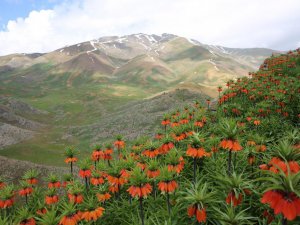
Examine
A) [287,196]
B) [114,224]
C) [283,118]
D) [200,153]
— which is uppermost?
[287,196]

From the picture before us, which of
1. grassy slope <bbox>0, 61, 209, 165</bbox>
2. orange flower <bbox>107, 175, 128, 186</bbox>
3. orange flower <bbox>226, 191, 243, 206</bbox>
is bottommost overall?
grassy slope <bbox>0, 61, 209, 165</bbox>

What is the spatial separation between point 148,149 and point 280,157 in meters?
6.81

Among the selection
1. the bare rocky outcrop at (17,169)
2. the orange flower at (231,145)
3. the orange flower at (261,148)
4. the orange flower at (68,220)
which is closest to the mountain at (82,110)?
the bare rocky outcrop at (17,169)

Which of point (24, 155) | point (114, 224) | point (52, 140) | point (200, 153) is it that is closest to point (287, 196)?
point (200, 153)

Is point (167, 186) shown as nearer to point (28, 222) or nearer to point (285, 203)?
point (285, 203)

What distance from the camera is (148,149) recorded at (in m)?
11.7

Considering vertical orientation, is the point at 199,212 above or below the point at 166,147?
above

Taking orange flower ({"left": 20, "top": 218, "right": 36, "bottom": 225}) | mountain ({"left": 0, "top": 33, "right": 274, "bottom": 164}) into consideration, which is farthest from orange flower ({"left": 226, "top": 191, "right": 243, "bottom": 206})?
mountain ({"left": 0, "top": 33, "right": 274, "bottom": 164})

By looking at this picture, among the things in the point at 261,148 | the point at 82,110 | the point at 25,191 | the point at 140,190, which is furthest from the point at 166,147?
the point at 82,110

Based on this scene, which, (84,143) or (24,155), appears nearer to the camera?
(24,155)

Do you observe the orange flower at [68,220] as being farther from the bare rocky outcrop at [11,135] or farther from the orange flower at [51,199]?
the bare rocky outcrop at [11,135]

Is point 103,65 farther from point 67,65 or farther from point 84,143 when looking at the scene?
point 84,143

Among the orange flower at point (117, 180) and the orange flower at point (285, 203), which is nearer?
the orange flower at point (285, 203)

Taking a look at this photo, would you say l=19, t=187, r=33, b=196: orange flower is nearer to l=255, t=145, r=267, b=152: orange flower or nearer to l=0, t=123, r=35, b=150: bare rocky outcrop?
l=255, t=145, r=267, b=152: orange flower
